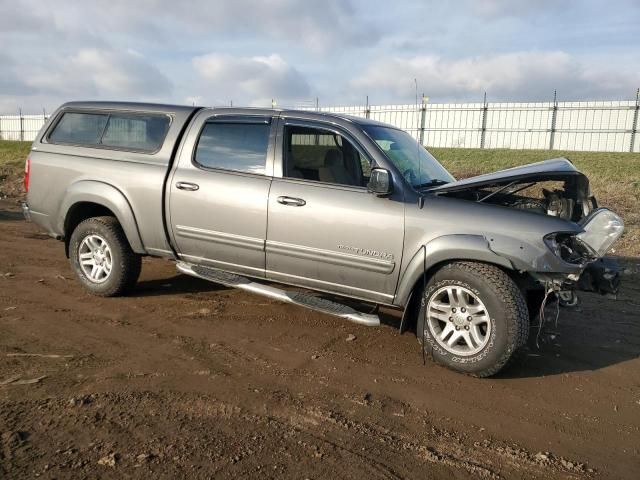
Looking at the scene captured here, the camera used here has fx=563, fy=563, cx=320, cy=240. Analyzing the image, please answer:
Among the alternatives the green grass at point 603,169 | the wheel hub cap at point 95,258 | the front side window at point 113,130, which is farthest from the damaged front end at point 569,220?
the green grass at point 603,169

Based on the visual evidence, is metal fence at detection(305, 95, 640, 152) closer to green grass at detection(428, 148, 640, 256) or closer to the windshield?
green grass at detection(428, 148, 640, 256)

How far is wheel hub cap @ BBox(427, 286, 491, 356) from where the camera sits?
4.09m

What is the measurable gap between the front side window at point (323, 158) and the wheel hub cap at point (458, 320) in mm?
1124

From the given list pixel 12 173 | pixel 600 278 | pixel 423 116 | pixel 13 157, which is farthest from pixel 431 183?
pixel 13 157

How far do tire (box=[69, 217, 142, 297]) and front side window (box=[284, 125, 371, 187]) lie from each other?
1947 millimetres

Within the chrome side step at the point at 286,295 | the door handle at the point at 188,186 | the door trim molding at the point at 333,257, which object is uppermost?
the door handle at the point at 188,186

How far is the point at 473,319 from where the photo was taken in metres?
4.12

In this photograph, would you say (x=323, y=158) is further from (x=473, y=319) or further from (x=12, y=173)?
(x=12, y=173)

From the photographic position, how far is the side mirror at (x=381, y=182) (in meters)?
4.24

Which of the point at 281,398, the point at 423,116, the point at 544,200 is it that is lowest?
the point at 281,398

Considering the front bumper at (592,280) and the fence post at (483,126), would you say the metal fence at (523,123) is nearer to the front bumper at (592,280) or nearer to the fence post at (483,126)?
the fence post at (483,126)

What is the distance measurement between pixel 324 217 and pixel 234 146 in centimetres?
120

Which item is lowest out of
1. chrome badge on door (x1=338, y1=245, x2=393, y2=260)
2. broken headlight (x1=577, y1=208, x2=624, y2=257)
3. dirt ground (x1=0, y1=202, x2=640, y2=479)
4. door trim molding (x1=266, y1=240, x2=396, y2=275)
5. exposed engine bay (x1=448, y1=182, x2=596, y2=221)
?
dirt ground (x1=0, y1=202, x2=640, y2=479)

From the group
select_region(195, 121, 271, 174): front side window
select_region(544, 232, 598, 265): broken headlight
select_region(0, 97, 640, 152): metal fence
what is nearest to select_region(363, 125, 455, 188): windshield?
select_region(195, 121, 271, 174): front side window
